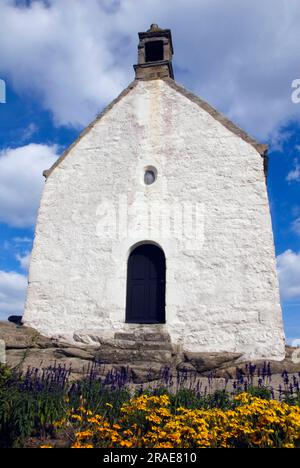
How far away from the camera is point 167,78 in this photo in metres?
12.0

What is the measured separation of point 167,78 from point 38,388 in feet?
32.0

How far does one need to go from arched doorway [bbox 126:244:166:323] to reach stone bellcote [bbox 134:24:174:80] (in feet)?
18.6

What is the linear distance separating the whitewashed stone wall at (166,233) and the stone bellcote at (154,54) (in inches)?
21.7

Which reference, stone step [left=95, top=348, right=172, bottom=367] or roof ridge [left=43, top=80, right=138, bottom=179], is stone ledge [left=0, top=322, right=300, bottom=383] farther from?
roof ridge [left=43, top=80, right=138, bottom=179]

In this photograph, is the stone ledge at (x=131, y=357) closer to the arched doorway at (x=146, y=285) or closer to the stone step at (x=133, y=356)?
the stone step at (x=133, y=356)

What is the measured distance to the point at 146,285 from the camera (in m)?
10.3

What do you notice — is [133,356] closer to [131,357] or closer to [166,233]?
[131,357]

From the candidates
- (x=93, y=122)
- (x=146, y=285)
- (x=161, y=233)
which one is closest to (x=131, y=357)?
(x=146, y=285)

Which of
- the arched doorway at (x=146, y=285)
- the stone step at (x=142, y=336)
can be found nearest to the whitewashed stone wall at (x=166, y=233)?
the stone step at (x=142, y=336)

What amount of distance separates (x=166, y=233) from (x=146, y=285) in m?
1.48

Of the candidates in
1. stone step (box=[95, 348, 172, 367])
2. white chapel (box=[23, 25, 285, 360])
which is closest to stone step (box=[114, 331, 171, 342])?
white chapel (box=[23, 25, 285, 360])

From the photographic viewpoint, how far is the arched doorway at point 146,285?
33.2ft
